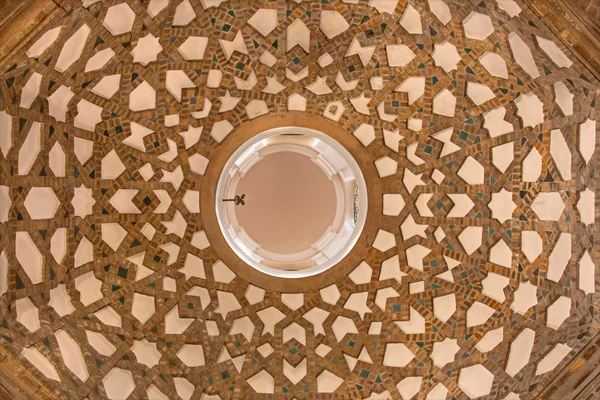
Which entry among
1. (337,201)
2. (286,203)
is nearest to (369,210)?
(337,201)

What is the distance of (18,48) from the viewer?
596cm

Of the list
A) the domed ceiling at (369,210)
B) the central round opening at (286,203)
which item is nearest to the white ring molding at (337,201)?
the domed ceiling at (369,210)

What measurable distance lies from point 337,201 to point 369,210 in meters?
1.85

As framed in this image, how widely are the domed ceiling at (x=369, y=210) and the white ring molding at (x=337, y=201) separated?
0.70 feet

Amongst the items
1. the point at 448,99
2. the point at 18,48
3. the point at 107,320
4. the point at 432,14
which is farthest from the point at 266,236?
the point at 18,48

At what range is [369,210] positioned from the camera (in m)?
8.91

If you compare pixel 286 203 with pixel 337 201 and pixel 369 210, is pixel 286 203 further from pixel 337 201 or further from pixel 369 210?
pixel 369 210

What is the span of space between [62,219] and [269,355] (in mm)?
3600

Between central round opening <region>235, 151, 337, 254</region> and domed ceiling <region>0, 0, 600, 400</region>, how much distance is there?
2.10 meters

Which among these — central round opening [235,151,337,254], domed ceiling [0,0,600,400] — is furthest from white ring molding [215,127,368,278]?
central round opening [235,151,337,254]

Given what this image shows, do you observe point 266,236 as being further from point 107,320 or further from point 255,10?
point 255,10

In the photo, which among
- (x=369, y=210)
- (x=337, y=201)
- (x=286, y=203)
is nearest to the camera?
(x=369, y=210)

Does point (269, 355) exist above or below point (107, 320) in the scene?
above

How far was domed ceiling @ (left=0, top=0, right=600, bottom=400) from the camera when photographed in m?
7.54
